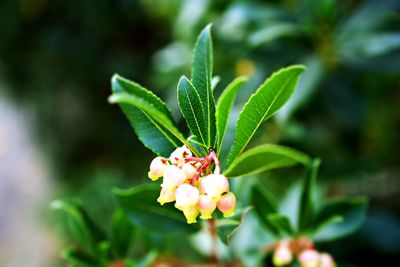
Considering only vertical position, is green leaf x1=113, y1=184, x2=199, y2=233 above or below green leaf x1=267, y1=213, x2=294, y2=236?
above

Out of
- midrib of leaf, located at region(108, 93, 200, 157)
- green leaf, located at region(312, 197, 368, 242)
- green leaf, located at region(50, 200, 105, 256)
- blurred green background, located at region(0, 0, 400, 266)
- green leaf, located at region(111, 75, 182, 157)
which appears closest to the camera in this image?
midrib of leaf, located at region(108, 93, 200, 157)

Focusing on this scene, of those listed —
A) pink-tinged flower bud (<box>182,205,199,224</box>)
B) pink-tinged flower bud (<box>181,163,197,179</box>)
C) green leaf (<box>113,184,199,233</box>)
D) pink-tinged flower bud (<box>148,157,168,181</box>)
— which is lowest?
pink-tinged flower bud (<box>182,205,199,224</box>)

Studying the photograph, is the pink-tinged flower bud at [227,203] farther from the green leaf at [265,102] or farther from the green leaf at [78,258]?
the green leaf at [78,258]

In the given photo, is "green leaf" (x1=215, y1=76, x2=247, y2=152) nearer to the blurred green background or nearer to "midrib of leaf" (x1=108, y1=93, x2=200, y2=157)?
"midrib of leaf" (x1=108, y1=93, x2=200, y2=157)

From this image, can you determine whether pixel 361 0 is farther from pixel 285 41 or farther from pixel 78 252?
pixel 78 252

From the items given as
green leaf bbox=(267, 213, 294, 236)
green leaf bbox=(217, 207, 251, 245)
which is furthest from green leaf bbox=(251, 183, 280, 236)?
green leaf bbox=(217, 207, 251, 245)

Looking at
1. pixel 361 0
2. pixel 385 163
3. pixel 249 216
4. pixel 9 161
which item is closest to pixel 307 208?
pixel 249 216

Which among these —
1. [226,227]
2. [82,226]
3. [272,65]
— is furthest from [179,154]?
[272,65]

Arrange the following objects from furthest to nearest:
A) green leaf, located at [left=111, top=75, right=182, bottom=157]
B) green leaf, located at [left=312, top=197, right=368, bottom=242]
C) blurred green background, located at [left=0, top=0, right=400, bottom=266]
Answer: blurred green background, located at [left=0, top=0, right=400, bottom=266]
green leaf, located at [left=312, top=197, right=368, bottom=242]
green leaf, located at [left=111, top=75, right=182, bottom=157]
